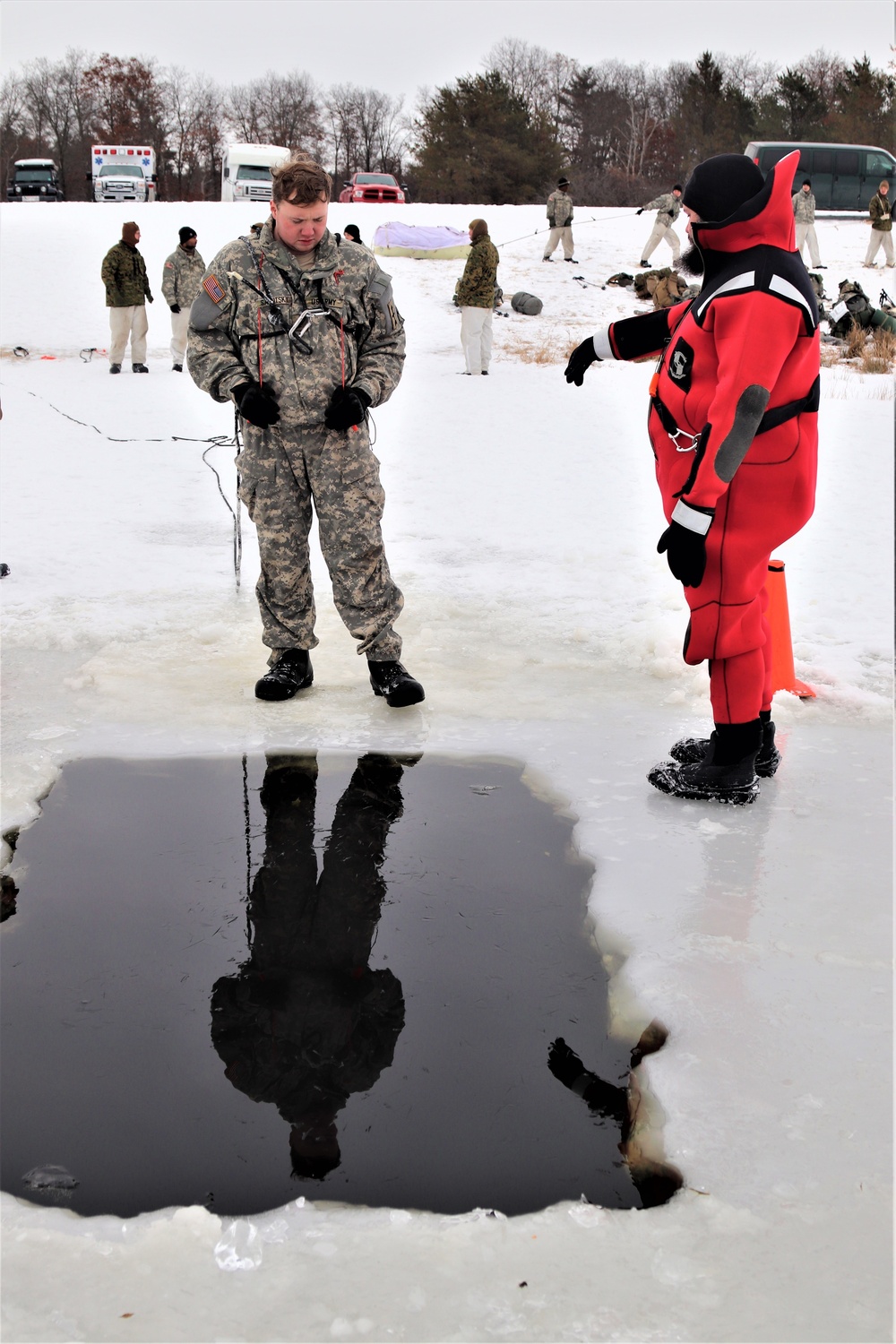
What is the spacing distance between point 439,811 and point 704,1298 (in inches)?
67.2

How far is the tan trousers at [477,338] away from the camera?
13047 mm

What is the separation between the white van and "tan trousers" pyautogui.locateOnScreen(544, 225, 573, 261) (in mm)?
9315

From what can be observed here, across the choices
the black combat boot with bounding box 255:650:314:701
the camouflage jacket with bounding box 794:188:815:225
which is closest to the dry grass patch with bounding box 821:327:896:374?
the camouflage jacket with bounding box 794:188:815:225

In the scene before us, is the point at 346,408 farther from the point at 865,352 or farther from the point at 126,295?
the point at 865,352

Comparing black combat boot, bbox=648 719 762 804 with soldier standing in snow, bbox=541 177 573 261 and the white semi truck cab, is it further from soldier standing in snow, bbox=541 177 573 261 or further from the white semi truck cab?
the white semi truck cab

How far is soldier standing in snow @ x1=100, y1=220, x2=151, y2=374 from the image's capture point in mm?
12359

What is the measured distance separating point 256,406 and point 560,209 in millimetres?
18151

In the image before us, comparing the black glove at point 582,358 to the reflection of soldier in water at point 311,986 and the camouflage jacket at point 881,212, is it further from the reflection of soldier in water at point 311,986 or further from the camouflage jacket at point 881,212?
the camouflage jacket at point 881,212

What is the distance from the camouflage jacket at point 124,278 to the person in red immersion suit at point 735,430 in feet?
34.6

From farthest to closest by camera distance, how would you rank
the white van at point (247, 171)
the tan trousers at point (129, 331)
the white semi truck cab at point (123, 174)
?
the white semi truck cab at point (123, 174) → the white van at point (247, 171) → the tan trousers at point (129, 331)

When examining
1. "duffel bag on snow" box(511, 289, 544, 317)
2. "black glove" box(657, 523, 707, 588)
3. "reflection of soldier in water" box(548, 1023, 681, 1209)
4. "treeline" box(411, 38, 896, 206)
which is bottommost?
"reflection of soldier in water" box(548, 1023, 681, 1209)

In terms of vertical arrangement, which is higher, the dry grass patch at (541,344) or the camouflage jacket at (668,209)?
the camouflage jacket at (668,209)

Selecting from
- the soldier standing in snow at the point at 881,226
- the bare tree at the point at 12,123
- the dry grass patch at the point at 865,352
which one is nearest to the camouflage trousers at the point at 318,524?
the dry grass patch at the point at 865,352

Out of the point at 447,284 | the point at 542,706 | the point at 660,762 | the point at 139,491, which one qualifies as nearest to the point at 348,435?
the point at 542,706
